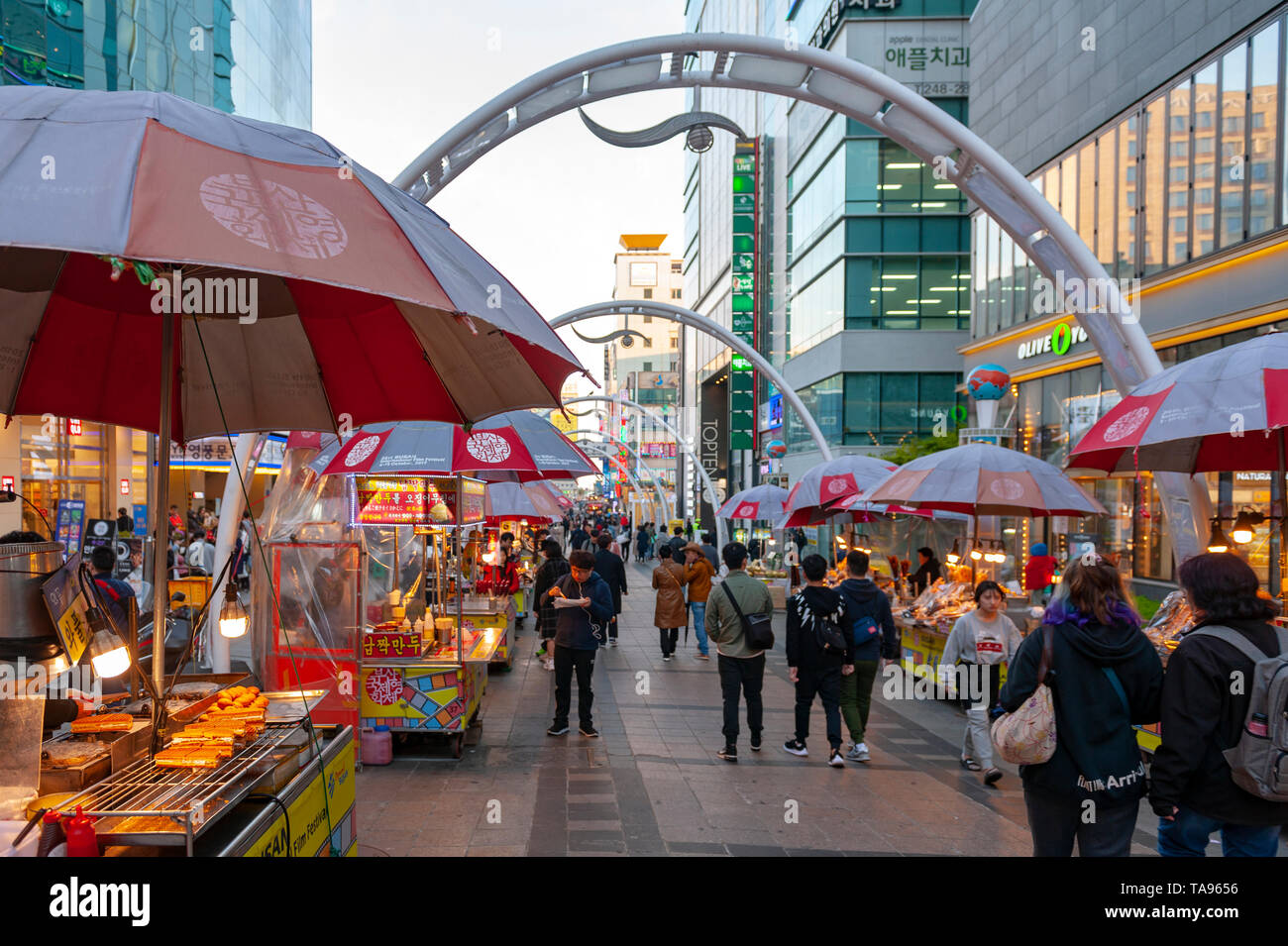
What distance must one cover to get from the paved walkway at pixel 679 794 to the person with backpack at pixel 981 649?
0.24 m

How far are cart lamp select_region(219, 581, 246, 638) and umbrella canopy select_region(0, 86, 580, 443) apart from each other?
38.9 inches

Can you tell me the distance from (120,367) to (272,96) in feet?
127

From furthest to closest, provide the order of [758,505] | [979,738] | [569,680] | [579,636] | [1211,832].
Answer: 1. [758,505]
2. [569,680]
3. [579,636]
4. [979,738]
5. [1211,832]

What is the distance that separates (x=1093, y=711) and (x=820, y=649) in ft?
15.1

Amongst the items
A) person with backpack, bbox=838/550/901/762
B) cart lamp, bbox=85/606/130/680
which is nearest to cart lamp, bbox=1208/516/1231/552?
person with backpack, bbox=838/550/901/762

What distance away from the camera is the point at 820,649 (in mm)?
8664

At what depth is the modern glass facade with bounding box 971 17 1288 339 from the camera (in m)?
14.7

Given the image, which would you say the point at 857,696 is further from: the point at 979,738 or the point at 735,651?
the point at 735,651

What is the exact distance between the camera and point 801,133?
39344mm

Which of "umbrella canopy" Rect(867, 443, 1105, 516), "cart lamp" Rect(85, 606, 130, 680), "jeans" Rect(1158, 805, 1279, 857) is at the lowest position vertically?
"jeans" Rect(1158, 805, 1279, 857)

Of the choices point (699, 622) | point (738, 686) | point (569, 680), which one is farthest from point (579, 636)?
point (699, 622)

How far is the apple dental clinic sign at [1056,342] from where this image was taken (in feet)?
68.0

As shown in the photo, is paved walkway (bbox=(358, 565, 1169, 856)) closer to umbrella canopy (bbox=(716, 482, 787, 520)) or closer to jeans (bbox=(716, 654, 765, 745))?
jeans (bbox=(716, 654, 765, 745))

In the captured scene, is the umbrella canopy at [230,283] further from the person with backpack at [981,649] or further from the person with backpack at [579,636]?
the person with backpack at [981,649]
